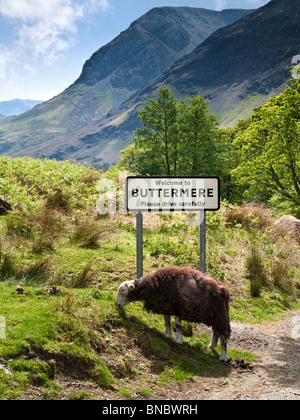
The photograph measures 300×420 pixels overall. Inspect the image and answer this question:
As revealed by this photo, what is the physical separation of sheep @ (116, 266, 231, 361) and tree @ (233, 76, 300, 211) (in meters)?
17.8

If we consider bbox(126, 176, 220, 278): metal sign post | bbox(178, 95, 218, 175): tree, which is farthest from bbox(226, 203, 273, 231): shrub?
bbox(178, 95, 218, 175): tree

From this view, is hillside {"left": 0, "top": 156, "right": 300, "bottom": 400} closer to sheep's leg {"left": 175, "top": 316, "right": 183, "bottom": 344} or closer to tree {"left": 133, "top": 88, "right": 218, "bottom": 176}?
sheep's leg {"left": 175, "top": 316, "right": 183, "bottom": 344}

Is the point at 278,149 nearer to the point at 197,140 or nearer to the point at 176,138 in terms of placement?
the point at 197,140

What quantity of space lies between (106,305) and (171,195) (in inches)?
96.8

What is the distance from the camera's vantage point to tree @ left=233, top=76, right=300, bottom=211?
880 inches

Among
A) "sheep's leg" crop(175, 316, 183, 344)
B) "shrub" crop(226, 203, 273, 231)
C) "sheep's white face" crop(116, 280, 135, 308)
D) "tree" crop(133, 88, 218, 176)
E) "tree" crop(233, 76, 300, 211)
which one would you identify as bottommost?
"sheep's leg" crop(175, 316, 183, 344)

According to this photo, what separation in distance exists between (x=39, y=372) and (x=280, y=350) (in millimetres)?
5116

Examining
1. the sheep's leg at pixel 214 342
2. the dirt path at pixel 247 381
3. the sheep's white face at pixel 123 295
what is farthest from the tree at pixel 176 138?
the sheep's white face at pixel 123 295

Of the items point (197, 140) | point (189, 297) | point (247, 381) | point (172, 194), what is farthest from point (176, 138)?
point (247, 381)

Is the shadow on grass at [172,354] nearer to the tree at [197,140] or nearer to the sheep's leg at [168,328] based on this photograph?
the sheep's leg at [168,328]

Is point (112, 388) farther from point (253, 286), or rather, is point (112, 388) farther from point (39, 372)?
point (253, 286)

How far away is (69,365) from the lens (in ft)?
15.1

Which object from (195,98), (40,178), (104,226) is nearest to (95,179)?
(40,178)

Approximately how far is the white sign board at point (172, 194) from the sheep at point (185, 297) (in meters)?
1.38
